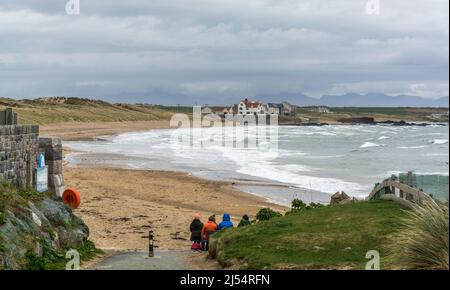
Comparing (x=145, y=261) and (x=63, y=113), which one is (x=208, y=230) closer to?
(x=145, y=261)

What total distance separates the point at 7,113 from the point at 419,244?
30.4 ft

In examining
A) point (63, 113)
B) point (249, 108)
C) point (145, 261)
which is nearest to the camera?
point (145, 261)

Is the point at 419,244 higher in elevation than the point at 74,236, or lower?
higher

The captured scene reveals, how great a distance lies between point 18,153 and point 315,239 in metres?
6.98

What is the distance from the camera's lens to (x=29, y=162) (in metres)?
14.5

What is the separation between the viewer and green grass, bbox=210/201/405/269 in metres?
10.1

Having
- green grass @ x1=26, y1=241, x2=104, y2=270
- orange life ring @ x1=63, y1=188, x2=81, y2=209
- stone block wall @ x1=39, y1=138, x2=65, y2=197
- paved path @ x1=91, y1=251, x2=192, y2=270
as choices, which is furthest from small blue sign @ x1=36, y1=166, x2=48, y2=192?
paved path @ x1=91, y1=251, x2=192, y2=270

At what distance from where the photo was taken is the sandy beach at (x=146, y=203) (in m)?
17.7

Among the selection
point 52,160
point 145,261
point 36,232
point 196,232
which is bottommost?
point 145,261

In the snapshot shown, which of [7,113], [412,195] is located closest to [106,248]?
[7,113]

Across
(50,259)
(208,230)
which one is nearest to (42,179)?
(50,259)

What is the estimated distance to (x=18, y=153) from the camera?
13.7m

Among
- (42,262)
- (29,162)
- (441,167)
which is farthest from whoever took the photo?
(441,167)

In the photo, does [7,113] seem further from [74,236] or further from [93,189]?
[93,189]
